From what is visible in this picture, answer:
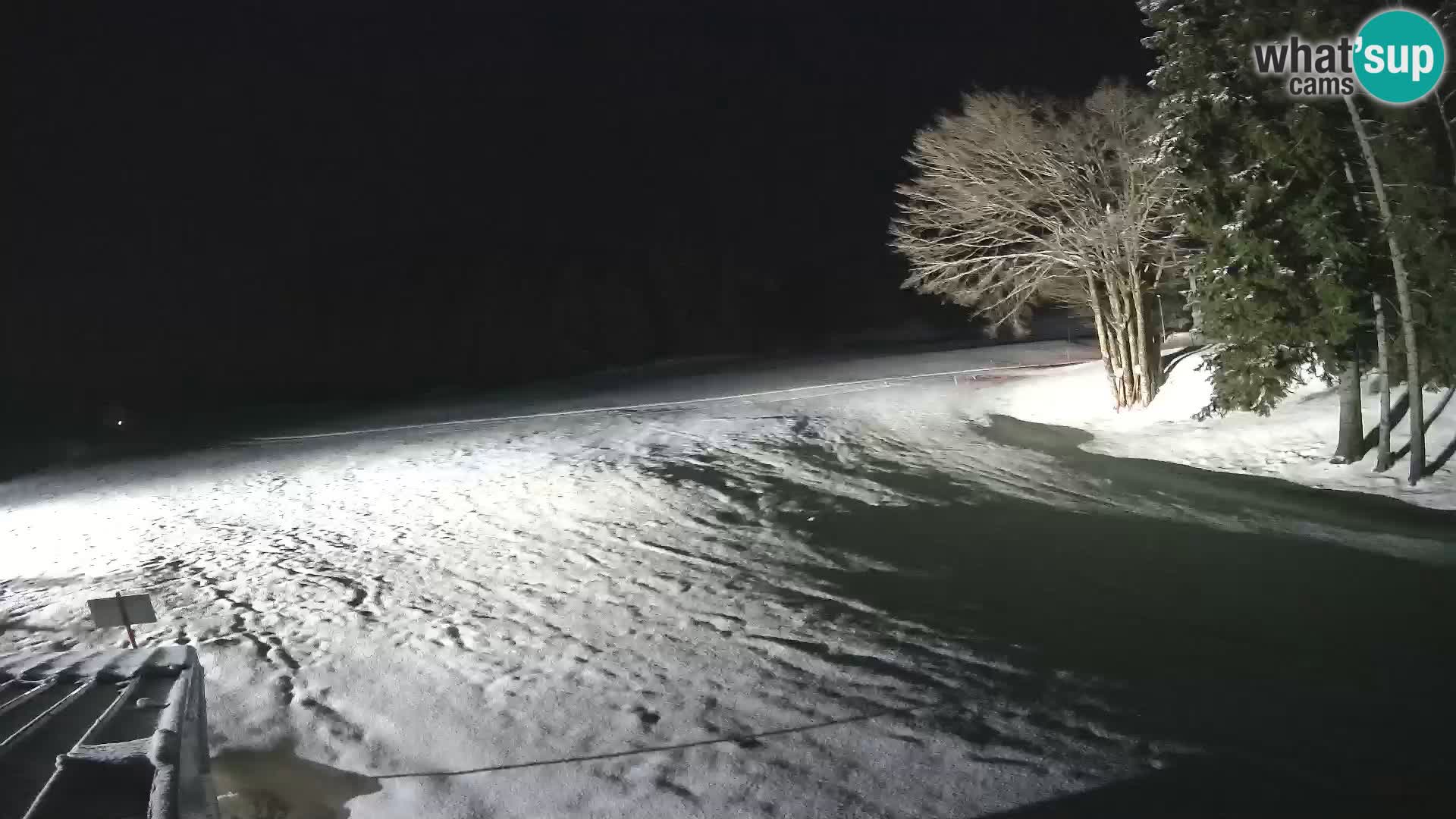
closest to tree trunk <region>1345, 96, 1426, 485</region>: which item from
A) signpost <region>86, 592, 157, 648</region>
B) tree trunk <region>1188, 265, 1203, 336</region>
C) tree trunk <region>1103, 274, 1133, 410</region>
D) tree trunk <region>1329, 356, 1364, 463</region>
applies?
tree trunk <region>1329, 356, 1364, 463</region>

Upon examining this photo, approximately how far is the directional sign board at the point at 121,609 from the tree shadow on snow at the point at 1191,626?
5.02 metres

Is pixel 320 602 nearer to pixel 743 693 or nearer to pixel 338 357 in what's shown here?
pixel 743 693

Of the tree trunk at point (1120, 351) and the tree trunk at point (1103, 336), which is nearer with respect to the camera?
the tree trunk at point (1120, 351)

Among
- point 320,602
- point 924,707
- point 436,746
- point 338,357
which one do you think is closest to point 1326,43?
point 924,707

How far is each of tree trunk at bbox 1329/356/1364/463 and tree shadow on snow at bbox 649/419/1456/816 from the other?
3.55 ft

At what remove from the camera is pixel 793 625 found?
741 centimetres

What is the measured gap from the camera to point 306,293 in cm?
4112

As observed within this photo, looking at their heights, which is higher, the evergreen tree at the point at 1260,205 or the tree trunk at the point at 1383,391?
the evergreen tree at the point at 1260,205

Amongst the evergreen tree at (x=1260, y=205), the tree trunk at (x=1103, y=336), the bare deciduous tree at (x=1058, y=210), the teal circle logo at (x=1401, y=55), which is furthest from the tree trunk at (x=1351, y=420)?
the tree trunk at (x=1103, y=336)

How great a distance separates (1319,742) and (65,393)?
134 feet

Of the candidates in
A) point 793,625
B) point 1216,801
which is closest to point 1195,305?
point 793,625

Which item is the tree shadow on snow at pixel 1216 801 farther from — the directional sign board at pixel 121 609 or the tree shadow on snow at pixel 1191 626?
the directional sign board at pixel 121 609

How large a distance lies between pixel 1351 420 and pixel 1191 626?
253 inches

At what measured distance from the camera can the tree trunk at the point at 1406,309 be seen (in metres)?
9.86
